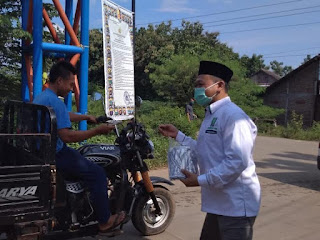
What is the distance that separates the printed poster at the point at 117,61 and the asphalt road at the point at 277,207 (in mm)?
1688

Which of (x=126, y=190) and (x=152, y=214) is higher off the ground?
(x=126, y=190)

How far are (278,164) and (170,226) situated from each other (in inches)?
246

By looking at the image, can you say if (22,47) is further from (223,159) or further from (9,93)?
(223,159)

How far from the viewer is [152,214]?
4551 mm

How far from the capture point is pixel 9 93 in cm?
927

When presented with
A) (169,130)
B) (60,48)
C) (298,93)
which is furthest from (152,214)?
(298,93)

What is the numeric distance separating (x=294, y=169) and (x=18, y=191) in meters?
8.28

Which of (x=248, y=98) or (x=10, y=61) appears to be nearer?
(x=10, y=61)

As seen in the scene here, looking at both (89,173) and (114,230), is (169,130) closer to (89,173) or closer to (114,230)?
(89,173)

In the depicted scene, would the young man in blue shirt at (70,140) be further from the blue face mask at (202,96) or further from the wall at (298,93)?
the wall at (298,93)

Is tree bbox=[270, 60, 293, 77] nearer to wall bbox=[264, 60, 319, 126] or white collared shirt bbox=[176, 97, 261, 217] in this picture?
wall bbox=[264, 60, 319, 126]

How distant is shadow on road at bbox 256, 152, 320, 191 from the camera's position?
822cm

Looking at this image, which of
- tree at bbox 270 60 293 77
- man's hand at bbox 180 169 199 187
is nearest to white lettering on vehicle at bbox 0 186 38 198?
man's hand at bbox 180 169 199 187

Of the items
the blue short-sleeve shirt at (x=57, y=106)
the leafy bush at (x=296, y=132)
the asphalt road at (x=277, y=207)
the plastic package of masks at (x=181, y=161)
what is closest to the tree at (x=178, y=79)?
the leafy bush at (x=296, y=132)
